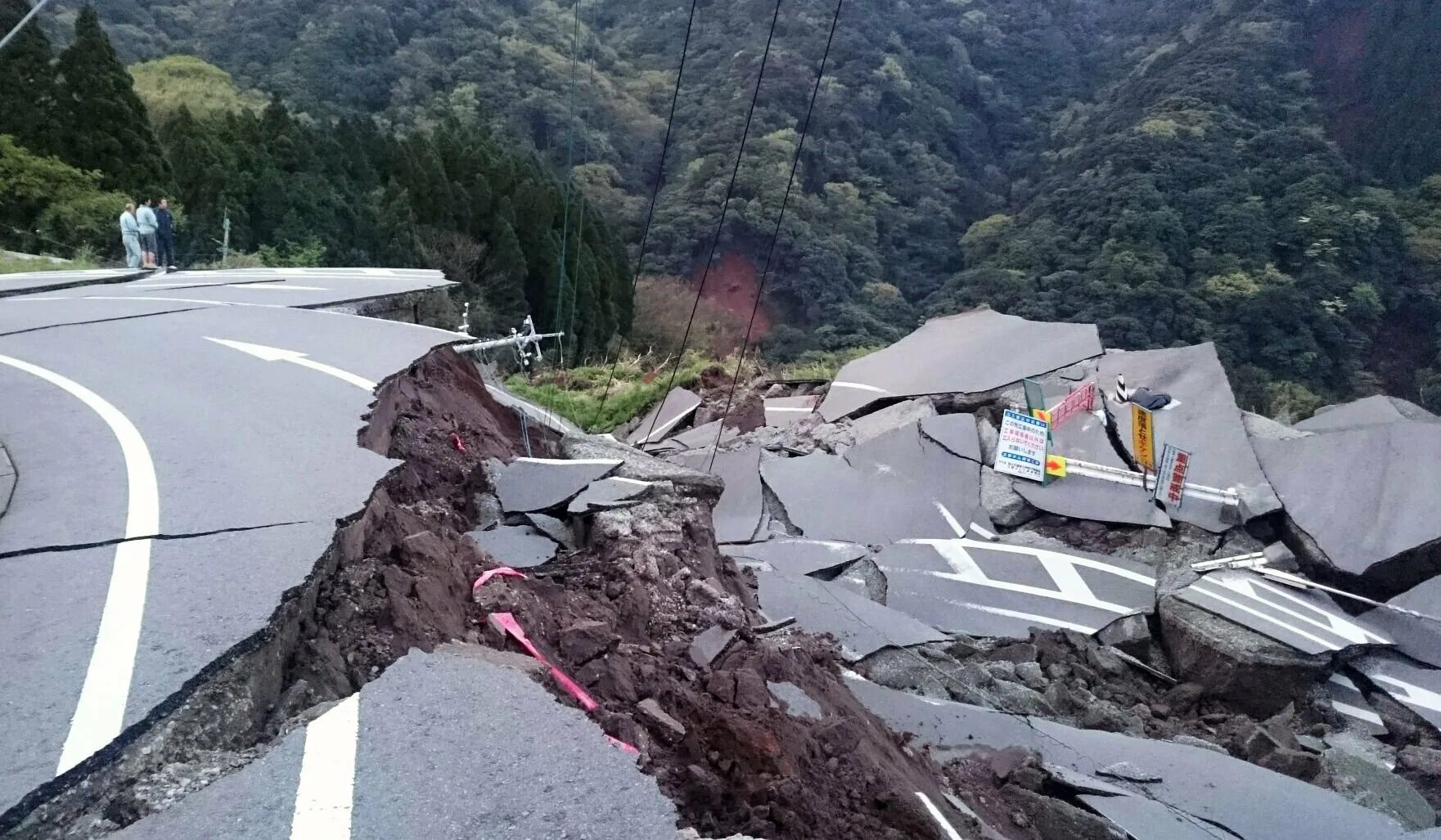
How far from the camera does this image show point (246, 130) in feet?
81.9

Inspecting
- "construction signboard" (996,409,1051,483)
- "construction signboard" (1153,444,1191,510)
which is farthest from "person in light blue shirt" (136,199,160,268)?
"construction signboard" (1153,444,1191,510)

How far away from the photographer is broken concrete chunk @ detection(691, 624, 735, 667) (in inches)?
152

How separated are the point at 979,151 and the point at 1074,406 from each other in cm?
4884

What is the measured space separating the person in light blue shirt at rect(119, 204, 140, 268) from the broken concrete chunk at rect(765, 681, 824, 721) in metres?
13.0

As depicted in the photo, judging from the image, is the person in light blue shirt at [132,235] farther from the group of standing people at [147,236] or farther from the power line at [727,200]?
the power line at [727,200]

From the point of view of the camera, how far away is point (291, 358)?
675 cm

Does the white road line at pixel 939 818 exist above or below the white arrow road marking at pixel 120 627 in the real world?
below

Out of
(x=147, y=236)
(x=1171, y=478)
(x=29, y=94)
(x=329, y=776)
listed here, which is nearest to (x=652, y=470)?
(x=329, y=776)

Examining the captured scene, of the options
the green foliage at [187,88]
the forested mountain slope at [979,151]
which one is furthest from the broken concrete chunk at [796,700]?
the forested mountain slope at [979,151]

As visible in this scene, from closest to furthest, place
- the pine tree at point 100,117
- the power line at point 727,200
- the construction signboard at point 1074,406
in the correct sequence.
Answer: the power line at point 727,200 < the construction signboard at point 1074,406 < the pine tree at point 100,117

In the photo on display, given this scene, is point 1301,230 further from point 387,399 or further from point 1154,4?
point 387,399

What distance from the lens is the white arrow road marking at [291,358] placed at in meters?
6.06

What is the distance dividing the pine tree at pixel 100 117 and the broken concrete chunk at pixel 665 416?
12.8 metres

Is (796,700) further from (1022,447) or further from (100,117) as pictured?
(100,117)
